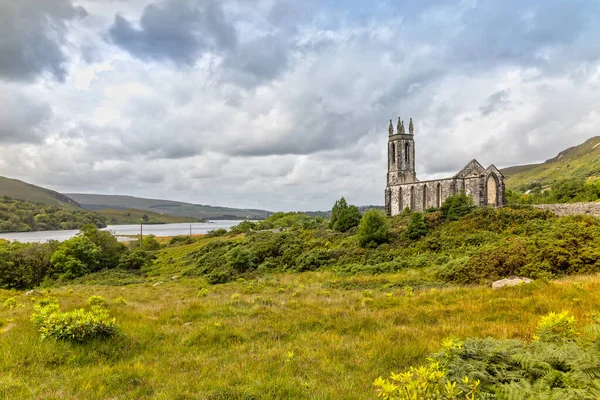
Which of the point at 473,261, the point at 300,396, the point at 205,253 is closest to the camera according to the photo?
the point at 300,396

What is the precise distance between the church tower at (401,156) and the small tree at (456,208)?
75.8 feet

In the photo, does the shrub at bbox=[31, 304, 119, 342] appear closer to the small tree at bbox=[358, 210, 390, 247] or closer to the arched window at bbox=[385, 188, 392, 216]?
the small tree at bbox=[358, 210, 390, 247]

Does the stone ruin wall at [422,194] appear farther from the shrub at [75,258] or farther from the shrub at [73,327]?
the shrub at [73,327]

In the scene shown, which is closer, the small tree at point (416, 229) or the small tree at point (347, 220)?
the small tree at point (416, 229)

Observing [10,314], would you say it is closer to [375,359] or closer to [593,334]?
[375,359]

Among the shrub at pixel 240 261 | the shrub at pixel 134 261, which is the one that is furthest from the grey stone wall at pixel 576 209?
the shrub at pixel 134 261

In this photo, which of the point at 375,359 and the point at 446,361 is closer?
the point at 446,361

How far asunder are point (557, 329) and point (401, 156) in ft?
192

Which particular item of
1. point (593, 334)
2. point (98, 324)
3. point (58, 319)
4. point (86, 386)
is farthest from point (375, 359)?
point (58, 319)

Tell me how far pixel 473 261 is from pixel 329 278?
9.75 meters

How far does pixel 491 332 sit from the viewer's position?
7.48m

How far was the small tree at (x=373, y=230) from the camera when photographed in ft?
107

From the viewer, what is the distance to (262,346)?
7.50 m

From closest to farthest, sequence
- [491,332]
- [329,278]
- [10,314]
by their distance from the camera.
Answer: [491,332] → [10,314] → [329,278]
